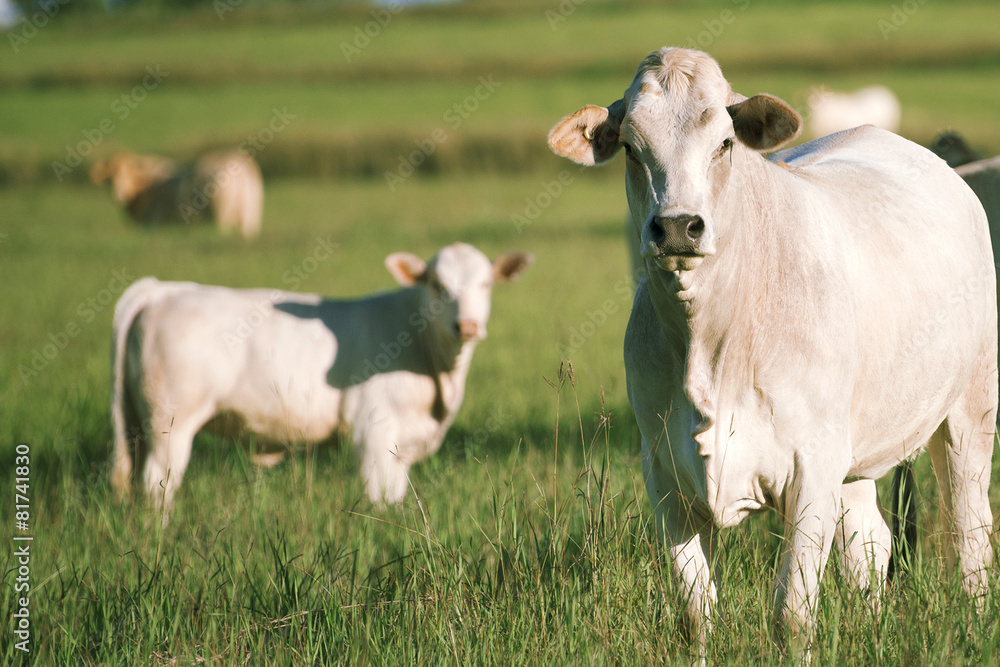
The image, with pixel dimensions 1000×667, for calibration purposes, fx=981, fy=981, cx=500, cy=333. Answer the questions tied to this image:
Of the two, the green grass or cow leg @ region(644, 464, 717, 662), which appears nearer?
cow leg @ region(644, 464, 717, 662)

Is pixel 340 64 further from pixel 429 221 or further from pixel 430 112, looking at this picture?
pixel 429 221

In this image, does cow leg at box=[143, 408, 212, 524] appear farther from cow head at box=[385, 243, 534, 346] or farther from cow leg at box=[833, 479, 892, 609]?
cow leg at box=[833, 479, 892, 609]

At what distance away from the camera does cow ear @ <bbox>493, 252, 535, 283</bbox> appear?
6.20m

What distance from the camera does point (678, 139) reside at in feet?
8.64

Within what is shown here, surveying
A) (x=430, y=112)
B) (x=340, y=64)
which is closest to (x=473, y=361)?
(x=430, y=112)

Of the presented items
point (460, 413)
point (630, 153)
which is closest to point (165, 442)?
point (460, 413)

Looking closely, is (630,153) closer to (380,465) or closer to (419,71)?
(380,465)

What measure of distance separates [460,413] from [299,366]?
167 cm

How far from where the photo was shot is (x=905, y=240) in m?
3.23

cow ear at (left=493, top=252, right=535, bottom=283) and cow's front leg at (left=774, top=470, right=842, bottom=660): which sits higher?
cow ear at (left=493, top=252, right=535, bottom=283)

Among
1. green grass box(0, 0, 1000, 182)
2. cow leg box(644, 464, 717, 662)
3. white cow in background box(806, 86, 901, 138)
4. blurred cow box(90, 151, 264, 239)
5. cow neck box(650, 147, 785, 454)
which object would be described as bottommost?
cow leg box(644, 464, 717, 662)

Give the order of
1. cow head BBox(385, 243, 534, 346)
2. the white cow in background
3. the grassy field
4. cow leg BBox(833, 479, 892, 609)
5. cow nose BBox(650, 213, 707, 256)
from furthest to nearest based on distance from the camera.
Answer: the white cow in background < cow head BBox(385, 243, 534, 346) < cow leg BBox(833, 479, 892, 609) < the grassy field < cow nose BBox(650, 213, 707, 256)

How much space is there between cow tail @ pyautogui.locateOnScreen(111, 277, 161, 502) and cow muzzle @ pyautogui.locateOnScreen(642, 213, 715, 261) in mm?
3719

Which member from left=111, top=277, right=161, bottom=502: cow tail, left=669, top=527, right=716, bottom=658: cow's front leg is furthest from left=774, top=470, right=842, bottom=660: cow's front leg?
left=111, top=277, right=161, bottom=502: cow tail
